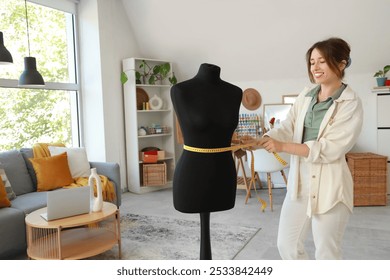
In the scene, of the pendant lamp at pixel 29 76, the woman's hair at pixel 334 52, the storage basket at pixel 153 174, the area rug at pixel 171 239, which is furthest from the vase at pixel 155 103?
the woman's hair at pixel 334 52

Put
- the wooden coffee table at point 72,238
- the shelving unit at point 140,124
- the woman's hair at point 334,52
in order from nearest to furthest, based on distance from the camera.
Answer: the woman's hair at point 334,52
the wooden coffee table at point 72,238
the shelving unit at point 140,124

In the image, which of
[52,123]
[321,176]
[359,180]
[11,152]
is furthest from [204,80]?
[52,123]

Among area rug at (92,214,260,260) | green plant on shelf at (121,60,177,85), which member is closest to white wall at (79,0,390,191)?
green plant on shelf at (121,60,177,85)

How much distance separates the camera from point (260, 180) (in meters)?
5.47

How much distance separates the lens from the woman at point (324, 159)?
5.69 feet

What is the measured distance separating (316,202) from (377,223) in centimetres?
228

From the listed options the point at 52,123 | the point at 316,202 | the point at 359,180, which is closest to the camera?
the point at 316,202

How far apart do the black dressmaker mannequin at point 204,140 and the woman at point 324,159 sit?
252mm

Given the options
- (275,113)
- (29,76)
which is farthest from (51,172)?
(275,113)

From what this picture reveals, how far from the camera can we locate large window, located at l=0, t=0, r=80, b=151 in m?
→ 4.15

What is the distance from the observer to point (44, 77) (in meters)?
4.59

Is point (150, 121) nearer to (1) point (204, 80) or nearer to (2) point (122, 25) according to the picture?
(2) point (122, 25)

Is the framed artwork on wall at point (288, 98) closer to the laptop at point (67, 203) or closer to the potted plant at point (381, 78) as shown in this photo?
the potted plant at point (381, 78)

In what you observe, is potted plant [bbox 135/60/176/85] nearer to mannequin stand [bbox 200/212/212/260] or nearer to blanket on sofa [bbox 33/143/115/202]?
blanket on sofa [bbox 33/143/115/202]
